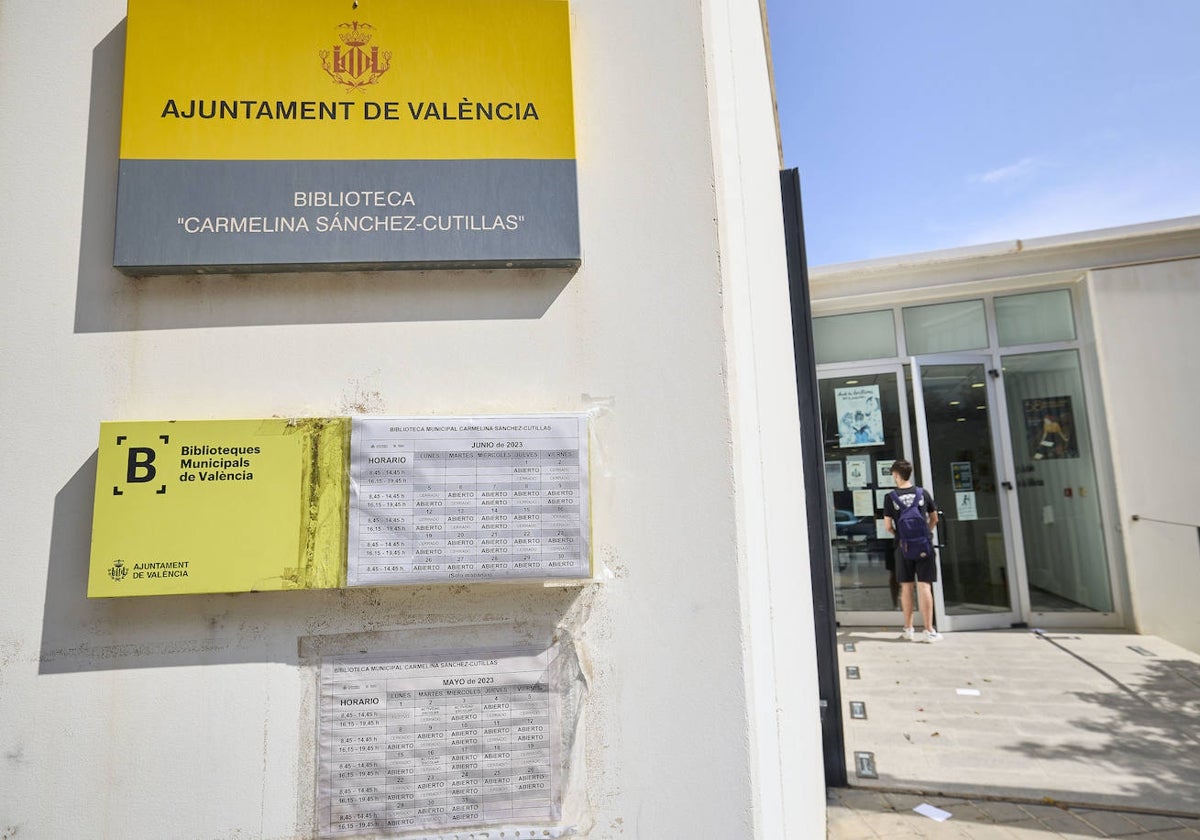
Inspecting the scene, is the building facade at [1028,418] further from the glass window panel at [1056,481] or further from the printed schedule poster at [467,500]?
the printed schedule poster at [467,500]

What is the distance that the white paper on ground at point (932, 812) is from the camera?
3.48 m

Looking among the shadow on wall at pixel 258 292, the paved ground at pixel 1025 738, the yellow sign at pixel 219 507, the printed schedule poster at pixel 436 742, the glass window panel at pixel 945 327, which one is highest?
the glass window panel at pixel 945 327

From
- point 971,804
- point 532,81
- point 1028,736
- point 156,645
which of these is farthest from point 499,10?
point 1028,736

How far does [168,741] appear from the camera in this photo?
62.6 inches

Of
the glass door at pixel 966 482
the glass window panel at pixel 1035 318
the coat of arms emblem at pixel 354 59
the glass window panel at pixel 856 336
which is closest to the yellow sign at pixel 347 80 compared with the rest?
the coat of arms emblem at pixel 354 59

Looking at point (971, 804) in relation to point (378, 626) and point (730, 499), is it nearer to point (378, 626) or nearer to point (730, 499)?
point (730, 499)

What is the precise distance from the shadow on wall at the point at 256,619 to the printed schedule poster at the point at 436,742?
6 centimetres

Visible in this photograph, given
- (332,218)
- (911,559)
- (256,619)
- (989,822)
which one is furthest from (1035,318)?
(256,619)

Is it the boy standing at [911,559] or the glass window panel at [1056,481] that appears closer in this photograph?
the boy standing at [911,559]

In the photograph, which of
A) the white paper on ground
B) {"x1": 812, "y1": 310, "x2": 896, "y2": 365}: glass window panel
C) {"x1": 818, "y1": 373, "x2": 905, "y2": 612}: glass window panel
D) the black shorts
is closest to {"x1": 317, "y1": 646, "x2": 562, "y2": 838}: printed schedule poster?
the white paper on ground

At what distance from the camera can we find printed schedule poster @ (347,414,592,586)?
1.62 m

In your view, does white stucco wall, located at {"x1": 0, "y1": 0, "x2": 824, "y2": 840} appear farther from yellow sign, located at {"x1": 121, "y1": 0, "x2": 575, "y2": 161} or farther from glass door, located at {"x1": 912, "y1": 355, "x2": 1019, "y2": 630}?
glass door, located at {"x1": 912, "y1": 355, "x2": 1019, "y2": 630}

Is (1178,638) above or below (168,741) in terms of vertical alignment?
below

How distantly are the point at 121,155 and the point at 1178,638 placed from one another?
29.8 feet
